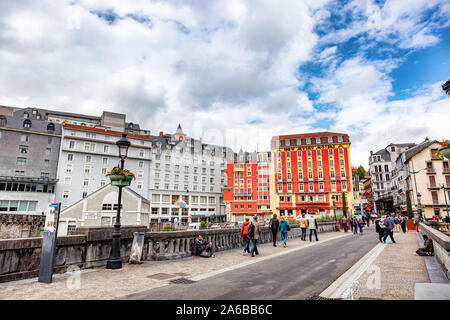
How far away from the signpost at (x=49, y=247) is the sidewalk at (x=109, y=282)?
0.22 meters

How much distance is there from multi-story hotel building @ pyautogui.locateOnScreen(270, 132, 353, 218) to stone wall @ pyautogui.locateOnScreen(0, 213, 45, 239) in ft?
173

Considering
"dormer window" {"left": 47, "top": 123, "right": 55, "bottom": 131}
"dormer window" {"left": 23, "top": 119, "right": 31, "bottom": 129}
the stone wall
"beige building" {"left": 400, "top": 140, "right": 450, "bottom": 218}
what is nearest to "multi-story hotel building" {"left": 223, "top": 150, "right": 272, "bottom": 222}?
"beige building" {"left": 400, "top": 140, "right": 450, "bottom": 218}

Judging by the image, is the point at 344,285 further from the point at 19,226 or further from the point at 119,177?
the point at 19,226

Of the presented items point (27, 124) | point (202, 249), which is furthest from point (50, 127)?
point (202, 249)

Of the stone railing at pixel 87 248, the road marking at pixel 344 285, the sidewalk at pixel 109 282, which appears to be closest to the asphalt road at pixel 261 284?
the road marking at pixel 344 285

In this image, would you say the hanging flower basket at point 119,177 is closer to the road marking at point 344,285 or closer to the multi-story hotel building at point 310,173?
the road marking at point 344,285

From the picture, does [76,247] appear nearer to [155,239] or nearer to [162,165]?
[155,239]

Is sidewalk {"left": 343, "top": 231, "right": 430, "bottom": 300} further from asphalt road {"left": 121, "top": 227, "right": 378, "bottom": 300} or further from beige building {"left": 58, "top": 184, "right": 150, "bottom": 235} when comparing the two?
Answer: beige building {"left": 58, "top": 184, "right": 150, "bottom": 235}

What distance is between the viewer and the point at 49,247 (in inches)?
264

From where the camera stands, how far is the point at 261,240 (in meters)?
17.5

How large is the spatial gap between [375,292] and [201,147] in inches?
2962

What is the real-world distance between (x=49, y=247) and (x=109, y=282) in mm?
1803

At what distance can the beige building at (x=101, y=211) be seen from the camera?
37375mm
